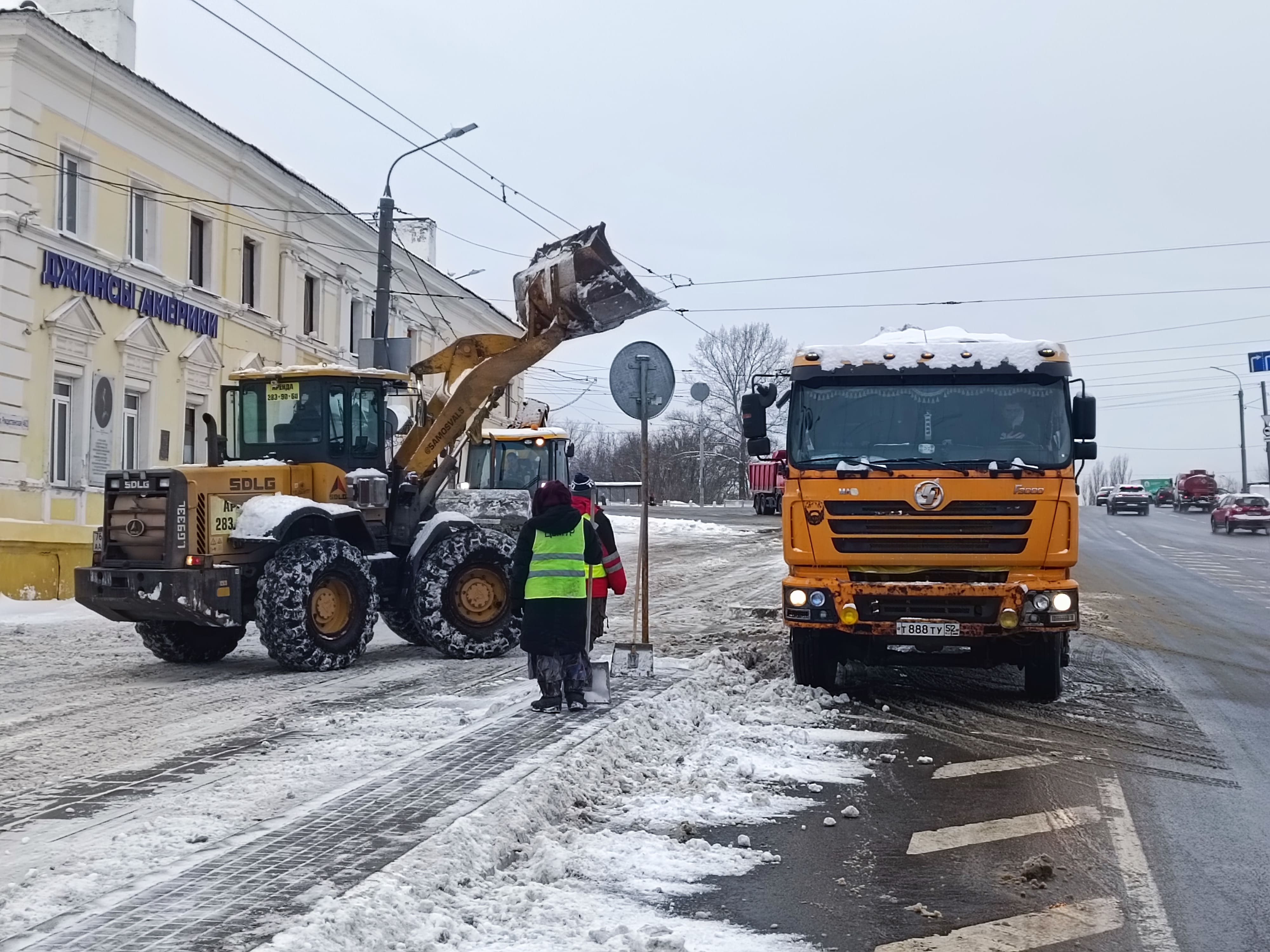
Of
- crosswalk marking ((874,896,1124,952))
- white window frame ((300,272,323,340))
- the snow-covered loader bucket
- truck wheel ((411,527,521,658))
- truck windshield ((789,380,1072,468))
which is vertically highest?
white window frame ((300,272,323,340))

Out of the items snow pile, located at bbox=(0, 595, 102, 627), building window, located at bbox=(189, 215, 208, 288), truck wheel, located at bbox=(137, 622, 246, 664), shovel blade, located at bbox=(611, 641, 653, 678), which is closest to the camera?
shovel blade, located at bbox=(611, 641, 653, 678)

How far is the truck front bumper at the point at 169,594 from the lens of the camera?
10.8m

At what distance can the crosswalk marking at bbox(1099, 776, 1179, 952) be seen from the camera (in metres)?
4.67

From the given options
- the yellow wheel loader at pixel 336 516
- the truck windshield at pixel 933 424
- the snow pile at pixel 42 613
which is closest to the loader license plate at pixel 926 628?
the truck windshield at pixel 933 424

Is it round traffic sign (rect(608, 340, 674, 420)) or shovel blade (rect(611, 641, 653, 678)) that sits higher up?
round traffic sign (rect(608, 340, 674, 420))

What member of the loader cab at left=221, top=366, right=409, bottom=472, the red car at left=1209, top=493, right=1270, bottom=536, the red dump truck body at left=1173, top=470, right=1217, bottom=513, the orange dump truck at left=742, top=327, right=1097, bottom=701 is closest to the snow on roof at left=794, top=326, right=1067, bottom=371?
the orange dump truck at left=742, top=327, right=1097, bottom=701

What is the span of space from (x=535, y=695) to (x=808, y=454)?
2.74 m

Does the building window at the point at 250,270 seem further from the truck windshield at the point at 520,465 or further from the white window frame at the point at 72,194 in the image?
the truck windshield at the point at 520,465

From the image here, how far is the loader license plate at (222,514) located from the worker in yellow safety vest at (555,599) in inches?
142

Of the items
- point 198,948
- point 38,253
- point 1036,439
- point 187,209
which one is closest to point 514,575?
point 1036,439

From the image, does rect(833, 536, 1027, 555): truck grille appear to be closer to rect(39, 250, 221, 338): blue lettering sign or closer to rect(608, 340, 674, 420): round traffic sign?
rect(608, 340, 674, 420): round traffic sign

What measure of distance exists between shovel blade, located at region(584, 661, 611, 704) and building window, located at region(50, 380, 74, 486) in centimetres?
1440

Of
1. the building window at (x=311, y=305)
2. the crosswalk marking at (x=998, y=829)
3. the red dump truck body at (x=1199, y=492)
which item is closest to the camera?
the crosswalk marking at (x=998, y=829)

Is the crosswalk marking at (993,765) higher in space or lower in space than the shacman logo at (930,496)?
lower
